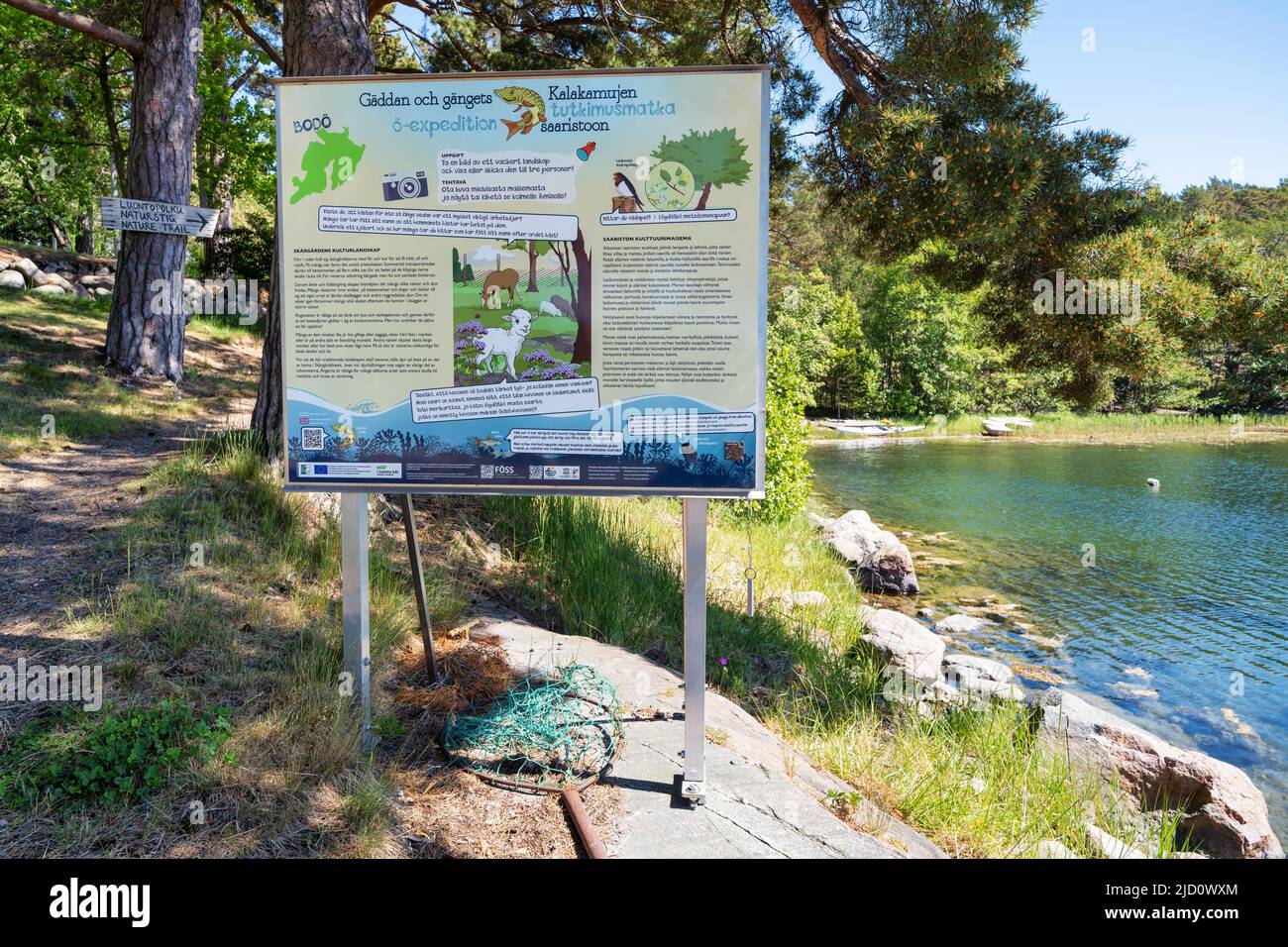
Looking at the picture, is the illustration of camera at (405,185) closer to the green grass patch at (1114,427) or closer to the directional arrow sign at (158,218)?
the directional arrow sign at (158,218)

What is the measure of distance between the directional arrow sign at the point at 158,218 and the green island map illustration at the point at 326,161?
21.4 ft

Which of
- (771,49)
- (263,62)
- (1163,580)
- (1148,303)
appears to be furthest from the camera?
(263,62)

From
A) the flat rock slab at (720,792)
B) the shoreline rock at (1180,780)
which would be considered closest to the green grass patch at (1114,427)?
the shoreline rock at (1180,780)

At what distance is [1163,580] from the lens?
38.5 feet

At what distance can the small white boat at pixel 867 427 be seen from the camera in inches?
1270

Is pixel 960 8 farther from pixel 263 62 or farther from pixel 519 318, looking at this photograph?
pixel 263 62

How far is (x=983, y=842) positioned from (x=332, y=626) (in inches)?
131

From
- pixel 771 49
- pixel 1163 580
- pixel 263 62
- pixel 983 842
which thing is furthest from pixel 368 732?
pixel 263 62

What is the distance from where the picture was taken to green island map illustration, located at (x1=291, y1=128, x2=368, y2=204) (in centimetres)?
330

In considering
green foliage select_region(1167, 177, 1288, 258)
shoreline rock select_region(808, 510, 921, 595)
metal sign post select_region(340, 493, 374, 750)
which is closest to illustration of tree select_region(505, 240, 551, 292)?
metal sign post select_region(340, 493, 374, 750)

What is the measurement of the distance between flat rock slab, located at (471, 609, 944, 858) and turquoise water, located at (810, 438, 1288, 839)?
4.38m

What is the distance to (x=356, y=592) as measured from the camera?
354 centimetres

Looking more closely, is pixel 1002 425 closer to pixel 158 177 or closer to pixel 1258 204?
pixel 1258 204

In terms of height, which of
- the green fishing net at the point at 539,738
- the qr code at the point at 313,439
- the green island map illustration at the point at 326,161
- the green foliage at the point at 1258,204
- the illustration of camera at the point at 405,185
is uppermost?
the green foliage at the point at 1258,204
